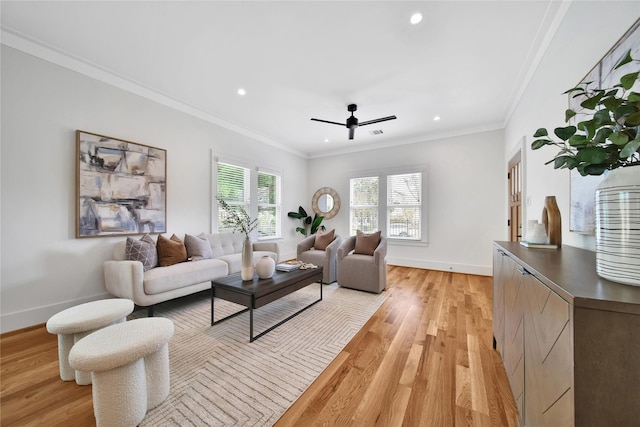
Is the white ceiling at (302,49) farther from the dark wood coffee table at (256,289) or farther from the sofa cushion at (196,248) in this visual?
the dark wood coffee table at (256,289)

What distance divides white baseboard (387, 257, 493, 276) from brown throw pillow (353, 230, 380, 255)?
1.67 m

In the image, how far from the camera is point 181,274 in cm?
267

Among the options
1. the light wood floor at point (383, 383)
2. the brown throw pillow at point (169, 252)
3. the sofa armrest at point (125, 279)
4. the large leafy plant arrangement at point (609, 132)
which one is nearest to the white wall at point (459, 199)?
the light wood floor at point (383, 383)

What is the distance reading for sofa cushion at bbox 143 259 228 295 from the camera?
2.43 m

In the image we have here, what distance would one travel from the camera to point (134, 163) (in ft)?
9.93

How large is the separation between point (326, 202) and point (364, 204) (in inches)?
40.5

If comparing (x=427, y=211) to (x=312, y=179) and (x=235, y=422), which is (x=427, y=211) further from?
(x=235, y=422)

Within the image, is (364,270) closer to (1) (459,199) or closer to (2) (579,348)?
(1) (459,199)

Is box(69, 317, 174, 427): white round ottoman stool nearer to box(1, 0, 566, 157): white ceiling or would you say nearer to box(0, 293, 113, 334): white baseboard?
box(0, 293, 113, 334): white baseboard

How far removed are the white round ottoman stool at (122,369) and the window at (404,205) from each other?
4661mm

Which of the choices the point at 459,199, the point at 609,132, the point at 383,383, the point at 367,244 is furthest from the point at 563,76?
the point at 459,199

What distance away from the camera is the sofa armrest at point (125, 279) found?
92.1 inches

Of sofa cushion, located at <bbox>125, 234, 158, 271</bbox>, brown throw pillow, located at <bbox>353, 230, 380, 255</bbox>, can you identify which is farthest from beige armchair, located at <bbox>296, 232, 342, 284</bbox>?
sofa cushion, located at <bbox>125, 234, 158, 271</bbox>

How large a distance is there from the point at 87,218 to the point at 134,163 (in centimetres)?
84
